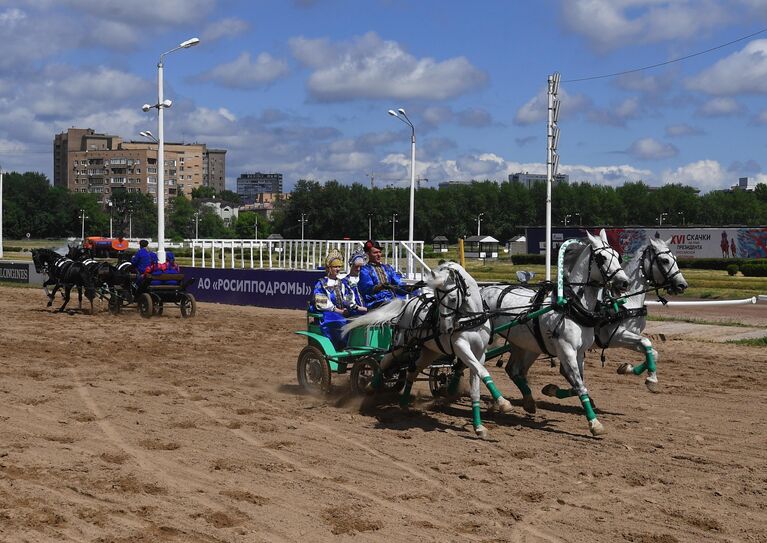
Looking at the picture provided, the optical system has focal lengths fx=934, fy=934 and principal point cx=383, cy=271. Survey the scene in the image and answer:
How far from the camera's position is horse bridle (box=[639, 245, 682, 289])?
39.1ft

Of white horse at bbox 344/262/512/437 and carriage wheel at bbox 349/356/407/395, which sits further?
carriage wheel at bbox 349/356/407/395

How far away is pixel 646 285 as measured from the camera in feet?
39.7

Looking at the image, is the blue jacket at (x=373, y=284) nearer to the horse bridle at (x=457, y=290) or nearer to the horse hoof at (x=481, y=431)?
the horse bridle at (x=457, y=290)

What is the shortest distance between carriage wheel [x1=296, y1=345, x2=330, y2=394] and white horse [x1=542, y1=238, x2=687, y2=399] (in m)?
3.37

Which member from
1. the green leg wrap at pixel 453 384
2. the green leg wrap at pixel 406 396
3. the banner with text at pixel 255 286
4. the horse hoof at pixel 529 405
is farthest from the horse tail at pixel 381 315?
the banner with text at pixel 255 286

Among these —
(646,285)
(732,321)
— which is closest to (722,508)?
(646,285)

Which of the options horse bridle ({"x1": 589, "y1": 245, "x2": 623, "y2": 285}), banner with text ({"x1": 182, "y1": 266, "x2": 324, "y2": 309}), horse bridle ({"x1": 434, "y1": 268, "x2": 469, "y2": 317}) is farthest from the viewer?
banner with text ({"x1": 182, "y1": 266, "x2": 324, "y2": 309})

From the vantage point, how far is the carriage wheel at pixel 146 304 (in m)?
23.5

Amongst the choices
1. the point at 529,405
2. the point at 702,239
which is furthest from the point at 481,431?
the point at 702,239

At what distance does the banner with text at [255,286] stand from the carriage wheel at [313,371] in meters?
13.8

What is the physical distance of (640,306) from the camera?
12016 millimetres

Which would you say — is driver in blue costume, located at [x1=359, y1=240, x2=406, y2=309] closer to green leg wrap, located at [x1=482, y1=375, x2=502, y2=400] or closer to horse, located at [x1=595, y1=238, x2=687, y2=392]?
green leg wrap, located at [x1=482, y1=375, x2=502, y2=400]

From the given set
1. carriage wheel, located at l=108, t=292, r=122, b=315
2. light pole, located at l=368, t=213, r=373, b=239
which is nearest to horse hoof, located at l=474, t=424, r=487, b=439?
carriage wheel, located at l=108, t=292, r=122, b=315

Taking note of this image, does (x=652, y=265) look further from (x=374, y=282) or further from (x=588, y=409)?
(x=374, y=282)
